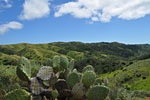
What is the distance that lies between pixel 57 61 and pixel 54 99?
136 centimetres

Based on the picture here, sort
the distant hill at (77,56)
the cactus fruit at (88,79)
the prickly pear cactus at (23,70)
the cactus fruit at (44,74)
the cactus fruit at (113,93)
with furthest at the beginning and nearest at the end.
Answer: the distant hill at (77,56)
the cactus fruit at (113,93)
the cactus fruit at (88,79)
the cactus fruit at (44,74)
the prickly pear cactus at (23,70)

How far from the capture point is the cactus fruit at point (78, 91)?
189 inches

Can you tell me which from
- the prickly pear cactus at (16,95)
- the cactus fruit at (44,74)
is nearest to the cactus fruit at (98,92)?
the cactus fruit at (44,74)

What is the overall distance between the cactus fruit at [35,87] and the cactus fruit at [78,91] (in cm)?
94

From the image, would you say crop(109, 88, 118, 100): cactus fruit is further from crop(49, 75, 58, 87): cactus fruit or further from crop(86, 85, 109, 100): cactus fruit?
crop(49, 75, 58, 87): cactus fruit

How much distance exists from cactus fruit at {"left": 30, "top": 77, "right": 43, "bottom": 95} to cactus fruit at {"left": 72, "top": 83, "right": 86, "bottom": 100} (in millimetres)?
938

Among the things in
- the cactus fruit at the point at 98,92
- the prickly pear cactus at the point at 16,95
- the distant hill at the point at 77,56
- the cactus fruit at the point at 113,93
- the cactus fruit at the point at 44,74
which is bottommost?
the distant hill at the point at 77,56

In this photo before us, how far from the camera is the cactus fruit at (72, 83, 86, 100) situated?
15.7 feet

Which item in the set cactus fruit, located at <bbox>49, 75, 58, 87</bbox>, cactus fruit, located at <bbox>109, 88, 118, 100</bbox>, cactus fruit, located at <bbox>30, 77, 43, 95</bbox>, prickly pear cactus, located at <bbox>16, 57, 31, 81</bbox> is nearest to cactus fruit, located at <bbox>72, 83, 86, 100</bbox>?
cactus fruit, located at <bbox>49, 75, 58, 87</bbox>

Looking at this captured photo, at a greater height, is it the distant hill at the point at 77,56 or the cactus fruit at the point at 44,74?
the cactus fruit at the point at 44,74

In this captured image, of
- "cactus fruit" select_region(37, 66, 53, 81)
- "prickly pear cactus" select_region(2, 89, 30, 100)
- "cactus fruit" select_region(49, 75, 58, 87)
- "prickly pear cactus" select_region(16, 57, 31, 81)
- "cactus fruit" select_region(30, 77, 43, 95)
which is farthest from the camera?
"cactus fruit" select_region(49, 75, 58, 87)

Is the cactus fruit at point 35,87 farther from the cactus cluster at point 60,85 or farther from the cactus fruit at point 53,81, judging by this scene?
the cactus fruit at point 53,81

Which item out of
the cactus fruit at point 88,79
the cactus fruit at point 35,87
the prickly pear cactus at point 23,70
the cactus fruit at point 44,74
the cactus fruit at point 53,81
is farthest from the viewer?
the cactus fruit at point 53,81

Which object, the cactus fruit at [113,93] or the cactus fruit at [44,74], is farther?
the cactus fruit at [113,93]
